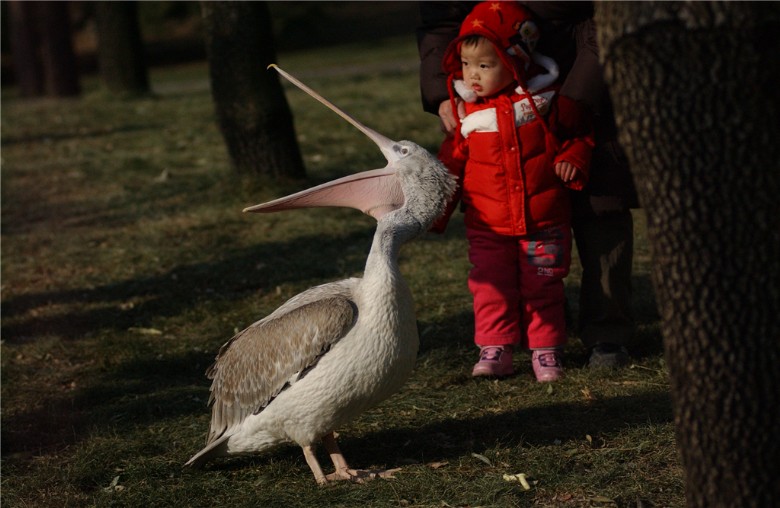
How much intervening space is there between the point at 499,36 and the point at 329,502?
86.6 inches

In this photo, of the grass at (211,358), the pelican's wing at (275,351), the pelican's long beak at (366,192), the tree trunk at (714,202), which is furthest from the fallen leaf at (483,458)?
the tree trunk at (714,202)

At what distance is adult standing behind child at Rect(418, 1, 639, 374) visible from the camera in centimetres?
487

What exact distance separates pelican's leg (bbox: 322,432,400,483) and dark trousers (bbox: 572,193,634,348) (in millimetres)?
1611

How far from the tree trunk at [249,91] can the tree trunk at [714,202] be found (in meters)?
6.31

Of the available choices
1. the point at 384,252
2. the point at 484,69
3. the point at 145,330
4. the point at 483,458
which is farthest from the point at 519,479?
the point at 145,330

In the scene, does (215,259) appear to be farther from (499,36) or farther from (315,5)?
(315,5)

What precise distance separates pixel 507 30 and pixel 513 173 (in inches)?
25.9

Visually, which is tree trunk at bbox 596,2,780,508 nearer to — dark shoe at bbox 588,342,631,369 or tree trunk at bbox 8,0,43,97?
dark shoe at bbox 588,342,631,369

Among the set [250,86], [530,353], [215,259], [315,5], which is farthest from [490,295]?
[315,5]

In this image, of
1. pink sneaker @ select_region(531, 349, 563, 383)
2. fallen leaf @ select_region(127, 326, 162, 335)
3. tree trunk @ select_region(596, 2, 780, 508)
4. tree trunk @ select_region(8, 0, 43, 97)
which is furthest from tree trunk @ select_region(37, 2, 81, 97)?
tree trunk @ select_region(596, 2, 780, 508)

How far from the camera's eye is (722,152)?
2625 mm

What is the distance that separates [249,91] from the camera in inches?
345

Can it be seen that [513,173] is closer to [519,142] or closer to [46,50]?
[519,142]

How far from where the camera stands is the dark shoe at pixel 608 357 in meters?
5.15
